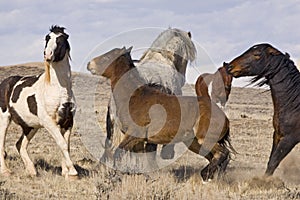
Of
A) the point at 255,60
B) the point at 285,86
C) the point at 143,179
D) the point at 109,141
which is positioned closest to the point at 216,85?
the point at 255,60

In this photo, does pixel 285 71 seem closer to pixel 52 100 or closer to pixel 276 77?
pixel 276 77

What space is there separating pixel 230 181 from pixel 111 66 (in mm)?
2428

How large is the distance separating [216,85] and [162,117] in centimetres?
141

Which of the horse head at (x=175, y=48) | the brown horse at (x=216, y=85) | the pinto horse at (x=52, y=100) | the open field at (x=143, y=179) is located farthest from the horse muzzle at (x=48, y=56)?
the horse head at (x=175, y=48)

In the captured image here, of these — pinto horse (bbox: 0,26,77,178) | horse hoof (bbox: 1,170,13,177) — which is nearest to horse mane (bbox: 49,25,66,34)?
pinto horse (bbox: 0,26,77,178)

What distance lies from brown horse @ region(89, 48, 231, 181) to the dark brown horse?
2.20 ft

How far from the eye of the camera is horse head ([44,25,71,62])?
326 inches

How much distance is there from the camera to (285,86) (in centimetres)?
805

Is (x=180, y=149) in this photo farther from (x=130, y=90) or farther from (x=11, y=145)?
(x=11, y=145)

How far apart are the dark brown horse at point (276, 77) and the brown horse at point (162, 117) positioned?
2.20ft

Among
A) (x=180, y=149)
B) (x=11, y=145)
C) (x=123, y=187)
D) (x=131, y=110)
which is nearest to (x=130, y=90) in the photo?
(x=131, y=110)

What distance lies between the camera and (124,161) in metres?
8.35

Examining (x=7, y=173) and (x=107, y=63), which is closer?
(x=107, y=63)

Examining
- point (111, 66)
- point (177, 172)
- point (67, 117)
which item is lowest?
point (177, 172)
